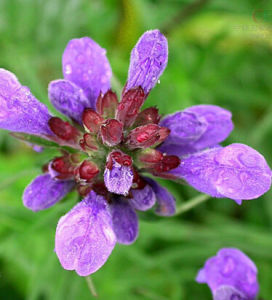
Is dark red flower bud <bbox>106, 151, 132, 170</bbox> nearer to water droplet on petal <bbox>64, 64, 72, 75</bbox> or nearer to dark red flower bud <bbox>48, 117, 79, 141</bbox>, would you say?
dark red flower bud <bbox>48, 117, 79, 141</bbox>

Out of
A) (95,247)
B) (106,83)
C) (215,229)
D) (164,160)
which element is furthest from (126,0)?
(95,247)

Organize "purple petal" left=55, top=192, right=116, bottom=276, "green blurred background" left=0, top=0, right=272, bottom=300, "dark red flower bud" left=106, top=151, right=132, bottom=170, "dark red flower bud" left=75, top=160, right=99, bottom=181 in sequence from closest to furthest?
"purple petal" left=55, top=192, right=116, bottom=276 → "dark red flower bud" left=106, top=151, right=132, bottom=170 → "dark red flower bud" left=75, top=160, right=99, bottom=181 → "green blurred background" left=0, top=0, right=272, bottom=300

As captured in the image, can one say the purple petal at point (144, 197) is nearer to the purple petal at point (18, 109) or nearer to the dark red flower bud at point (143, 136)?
the dark red flower bud at point (143, 136)

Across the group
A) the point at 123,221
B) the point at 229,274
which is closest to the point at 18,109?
the point at 123,221

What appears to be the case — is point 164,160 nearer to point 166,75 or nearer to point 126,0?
point 166,75

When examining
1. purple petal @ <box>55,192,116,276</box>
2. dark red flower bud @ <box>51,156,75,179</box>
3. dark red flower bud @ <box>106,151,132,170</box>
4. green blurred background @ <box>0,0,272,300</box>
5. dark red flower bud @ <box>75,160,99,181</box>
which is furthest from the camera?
green blurred background @ <box>0,0,272,300</box>

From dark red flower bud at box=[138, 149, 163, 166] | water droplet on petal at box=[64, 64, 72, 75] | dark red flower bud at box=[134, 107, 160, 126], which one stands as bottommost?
dark red flower bud at box=[138, 149, 163, 166]

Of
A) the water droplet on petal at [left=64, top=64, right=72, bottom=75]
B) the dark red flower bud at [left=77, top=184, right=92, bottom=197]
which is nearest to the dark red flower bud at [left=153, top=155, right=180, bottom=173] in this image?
the dark red flower bud at [left=77, top=184, right=92, bottom=197]

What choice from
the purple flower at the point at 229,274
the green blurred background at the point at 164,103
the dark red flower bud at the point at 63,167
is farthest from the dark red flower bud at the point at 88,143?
the green blurred background at the point at 164,103

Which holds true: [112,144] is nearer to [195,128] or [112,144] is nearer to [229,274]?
[195,128]
